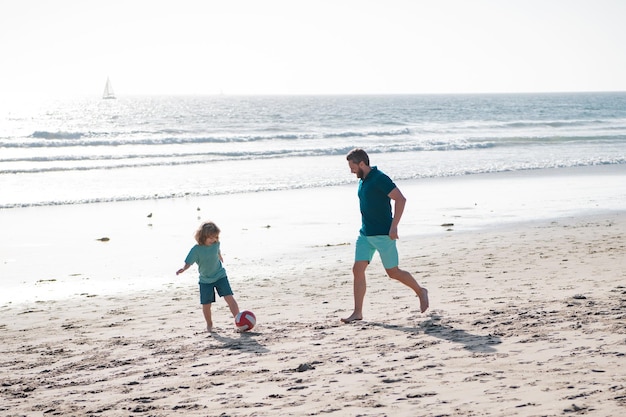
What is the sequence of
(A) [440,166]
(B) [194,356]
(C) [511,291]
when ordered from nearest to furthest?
1. (B) [194,356]
2. (C) [511,291]
3. (A) [440,166]

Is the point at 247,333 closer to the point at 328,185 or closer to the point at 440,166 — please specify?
the point at 328,185

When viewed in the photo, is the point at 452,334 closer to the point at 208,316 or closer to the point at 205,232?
the point at 208,316

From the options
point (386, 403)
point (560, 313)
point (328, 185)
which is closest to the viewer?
point (386, 403)

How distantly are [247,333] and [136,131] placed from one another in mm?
47241

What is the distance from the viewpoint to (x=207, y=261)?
7199 mm

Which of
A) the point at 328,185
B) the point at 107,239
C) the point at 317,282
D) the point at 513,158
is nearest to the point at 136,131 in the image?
the point at 513,158

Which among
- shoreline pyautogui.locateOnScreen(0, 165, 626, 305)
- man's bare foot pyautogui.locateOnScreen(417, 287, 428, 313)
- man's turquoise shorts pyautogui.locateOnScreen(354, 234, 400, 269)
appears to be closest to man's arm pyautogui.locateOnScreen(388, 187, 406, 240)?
man's turquoise shorts pyautogui.locateOnScreen(354, 234, 400, 269)

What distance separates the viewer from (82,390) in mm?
5406

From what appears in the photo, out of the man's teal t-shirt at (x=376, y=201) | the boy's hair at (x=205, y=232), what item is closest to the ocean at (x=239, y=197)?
the boy's hair at (x=205, y=232)

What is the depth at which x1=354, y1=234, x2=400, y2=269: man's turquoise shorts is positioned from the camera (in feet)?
23.1

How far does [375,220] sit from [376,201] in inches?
6.9

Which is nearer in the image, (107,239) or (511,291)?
(511,291)

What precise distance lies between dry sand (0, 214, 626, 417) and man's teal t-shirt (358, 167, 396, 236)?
0.85 m

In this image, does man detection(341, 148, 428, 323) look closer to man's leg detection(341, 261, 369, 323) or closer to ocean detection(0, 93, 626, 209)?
man's leg detection(341, 261, 369, 323)
